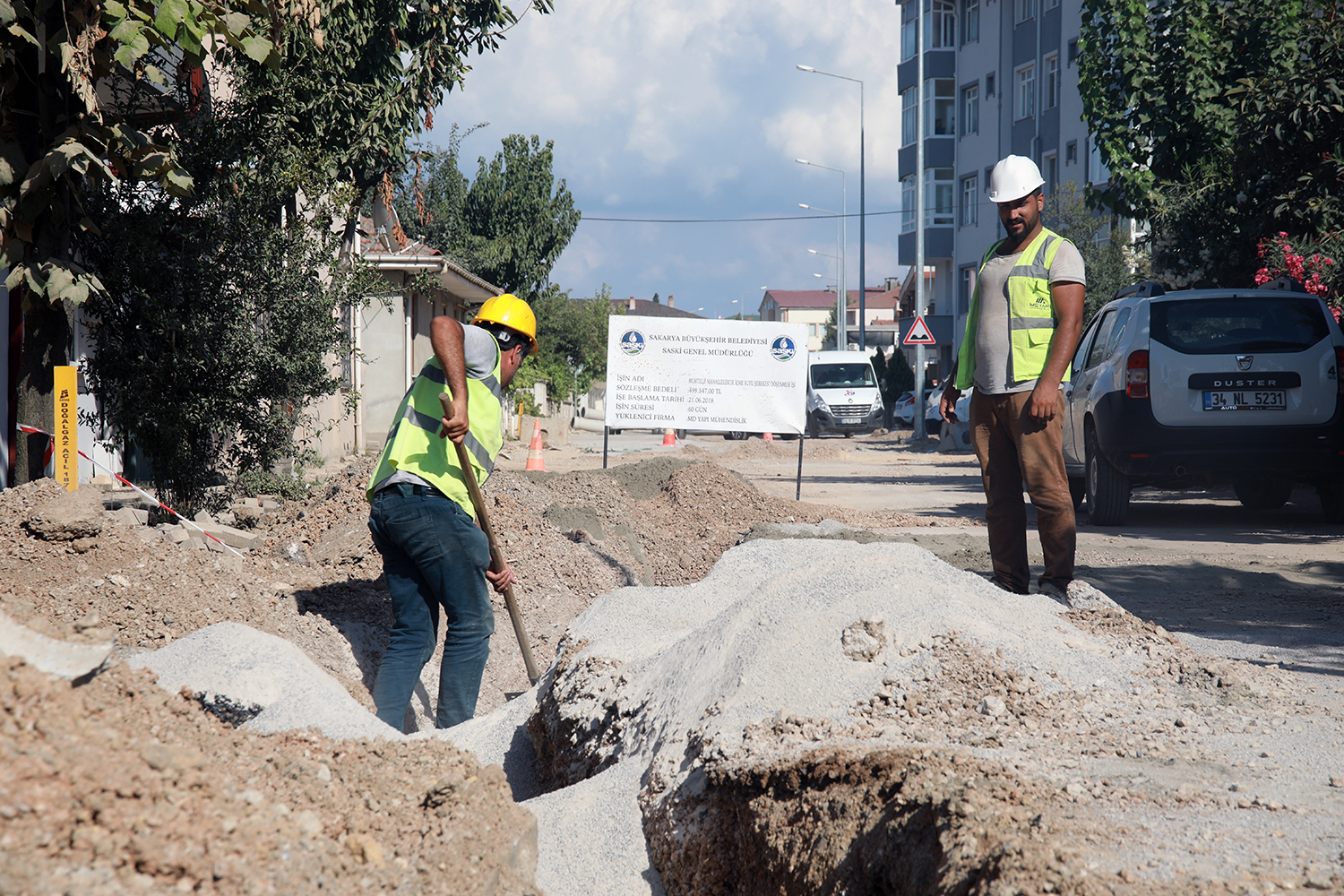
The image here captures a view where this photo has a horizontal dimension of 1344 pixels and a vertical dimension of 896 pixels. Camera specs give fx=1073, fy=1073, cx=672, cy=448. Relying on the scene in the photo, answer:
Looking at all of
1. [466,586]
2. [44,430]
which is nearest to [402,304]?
[44,430]

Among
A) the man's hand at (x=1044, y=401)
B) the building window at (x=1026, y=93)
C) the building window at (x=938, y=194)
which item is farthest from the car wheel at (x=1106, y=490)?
the building window at (x=938, y=194)

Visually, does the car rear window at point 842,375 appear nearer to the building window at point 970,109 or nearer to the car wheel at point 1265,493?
the building window at point 970,109

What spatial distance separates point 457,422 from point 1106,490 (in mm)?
7206

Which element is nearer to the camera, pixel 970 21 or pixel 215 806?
pixel 215 806

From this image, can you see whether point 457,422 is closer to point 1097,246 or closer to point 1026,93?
point 1097,246

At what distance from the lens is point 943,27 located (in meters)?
41.8

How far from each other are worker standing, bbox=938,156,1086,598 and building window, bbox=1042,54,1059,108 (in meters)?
32.4

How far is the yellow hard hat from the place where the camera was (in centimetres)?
467

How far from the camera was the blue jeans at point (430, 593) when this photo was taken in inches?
169

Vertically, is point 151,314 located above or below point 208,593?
above

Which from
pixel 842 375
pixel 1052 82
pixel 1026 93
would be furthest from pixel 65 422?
pixel 1026 93

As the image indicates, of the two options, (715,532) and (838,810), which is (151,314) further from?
(838,810)

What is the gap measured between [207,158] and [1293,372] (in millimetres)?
8493

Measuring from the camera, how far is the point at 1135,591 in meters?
6.57
